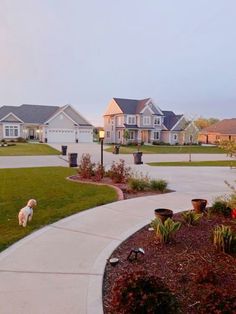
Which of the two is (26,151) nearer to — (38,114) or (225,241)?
(38,114)

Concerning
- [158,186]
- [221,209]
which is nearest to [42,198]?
[158,186]

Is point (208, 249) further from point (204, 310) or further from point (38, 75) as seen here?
point (38, 75)

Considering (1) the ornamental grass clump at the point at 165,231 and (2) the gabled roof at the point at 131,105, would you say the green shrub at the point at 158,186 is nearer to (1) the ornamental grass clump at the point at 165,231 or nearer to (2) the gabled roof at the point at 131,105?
(1) the ornamental grass clump at the point at 165,231

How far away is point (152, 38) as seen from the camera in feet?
80.5

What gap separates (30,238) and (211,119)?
125 meters

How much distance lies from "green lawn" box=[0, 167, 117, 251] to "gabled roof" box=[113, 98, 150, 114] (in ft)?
133

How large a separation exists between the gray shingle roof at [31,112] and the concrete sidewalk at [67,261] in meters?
48.0

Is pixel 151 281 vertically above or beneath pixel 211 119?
beneath

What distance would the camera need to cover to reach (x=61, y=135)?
5200 centimetres

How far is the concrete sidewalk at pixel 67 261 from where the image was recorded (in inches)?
141

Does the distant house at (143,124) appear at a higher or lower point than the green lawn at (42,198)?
higher

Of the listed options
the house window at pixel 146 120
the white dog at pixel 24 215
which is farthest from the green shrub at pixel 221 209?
the house window at pixel 146 120

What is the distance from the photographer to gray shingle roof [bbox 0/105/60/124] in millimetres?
53219

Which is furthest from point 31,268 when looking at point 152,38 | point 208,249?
point 152,38
